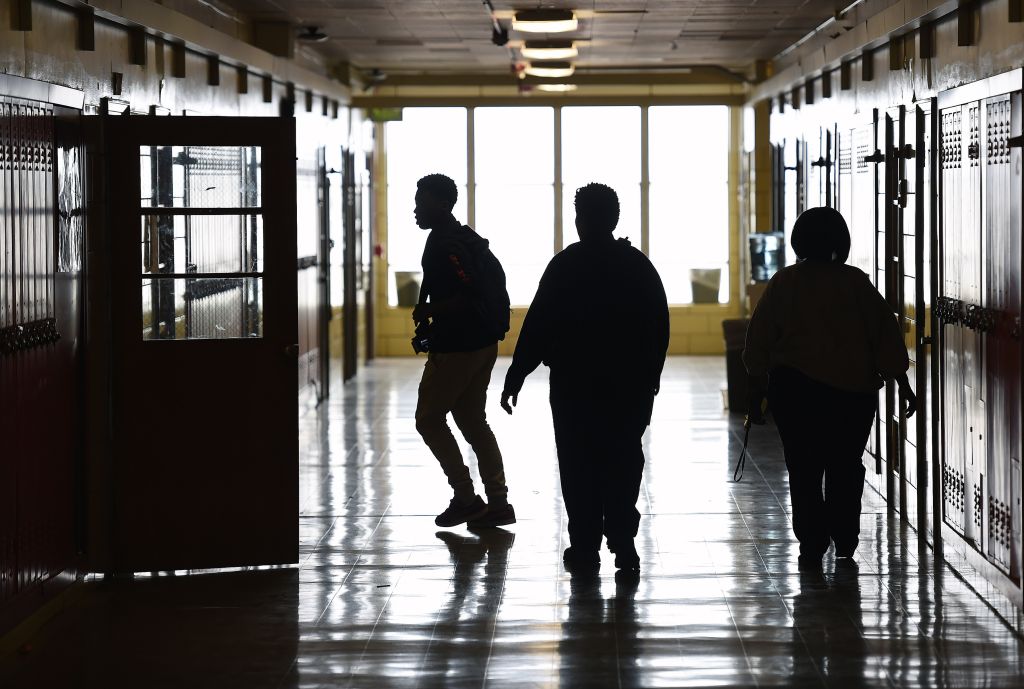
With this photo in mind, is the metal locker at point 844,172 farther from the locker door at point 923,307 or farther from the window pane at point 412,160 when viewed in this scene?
the window pane at point 412,160

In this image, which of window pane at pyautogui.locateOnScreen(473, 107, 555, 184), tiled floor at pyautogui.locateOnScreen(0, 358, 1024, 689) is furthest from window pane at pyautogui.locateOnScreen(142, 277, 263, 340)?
window pane at pyautogui.locateOnScreen(473, 107, 555, 184)

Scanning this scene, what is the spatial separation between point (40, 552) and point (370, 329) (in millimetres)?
10552

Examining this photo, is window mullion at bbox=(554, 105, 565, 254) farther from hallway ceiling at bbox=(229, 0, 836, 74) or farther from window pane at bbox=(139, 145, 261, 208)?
window pane at bbox=(139, 145, 261, 208)

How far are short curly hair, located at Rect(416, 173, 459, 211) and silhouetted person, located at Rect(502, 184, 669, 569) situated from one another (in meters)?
0.94

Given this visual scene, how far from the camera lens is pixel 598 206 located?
5.61 metres

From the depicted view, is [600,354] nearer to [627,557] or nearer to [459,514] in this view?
[627,557]

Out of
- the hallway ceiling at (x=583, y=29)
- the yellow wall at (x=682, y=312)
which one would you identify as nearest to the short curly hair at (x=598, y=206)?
the hallway ceiling at (x=583, y=29)

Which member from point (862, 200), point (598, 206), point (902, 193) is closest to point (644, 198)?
point (862, 200)

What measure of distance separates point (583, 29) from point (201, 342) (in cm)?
641

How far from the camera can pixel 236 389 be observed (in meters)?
5.71

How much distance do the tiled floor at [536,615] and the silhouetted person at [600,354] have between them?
0.39 m

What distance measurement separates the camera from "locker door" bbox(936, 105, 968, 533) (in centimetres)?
589

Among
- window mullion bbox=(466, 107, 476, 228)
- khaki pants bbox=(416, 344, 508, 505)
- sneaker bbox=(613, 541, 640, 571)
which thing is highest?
window mullion bbox=(466, 107, 476, 228)

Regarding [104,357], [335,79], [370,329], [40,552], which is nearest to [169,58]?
[104,357]
